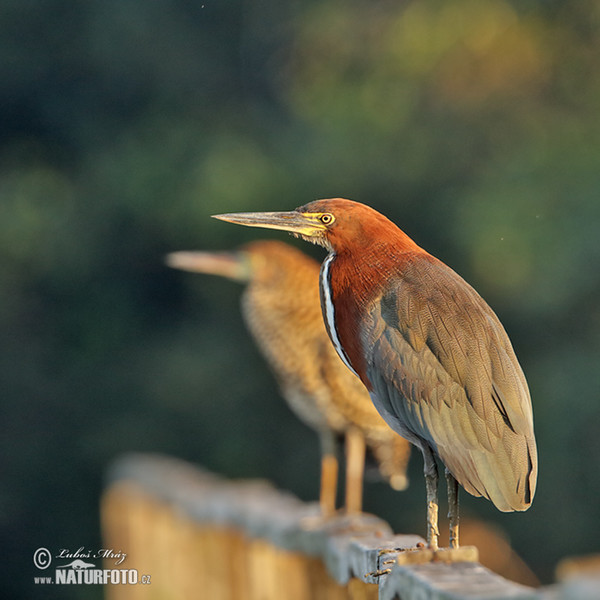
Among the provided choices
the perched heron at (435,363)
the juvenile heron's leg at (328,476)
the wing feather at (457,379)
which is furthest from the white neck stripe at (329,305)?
the juvenile heron's leg at (328,476)

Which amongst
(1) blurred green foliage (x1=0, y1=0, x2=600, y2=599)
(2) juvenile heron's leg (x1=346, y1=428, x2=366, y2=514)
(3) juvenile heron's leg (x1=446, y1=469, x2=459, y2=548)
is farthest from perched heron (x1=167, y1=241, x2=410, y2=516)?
(1) blurred green foliage (x1=0, y1=0, x2=600, y2=599)

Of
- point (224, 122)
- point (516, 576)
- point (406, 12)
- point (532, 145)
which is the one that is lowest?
point (516, 576)

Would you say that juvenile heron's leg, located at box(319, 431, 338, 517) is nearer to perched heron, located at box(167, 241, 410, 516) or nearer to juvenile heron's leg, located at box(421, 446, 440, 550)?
perched heron, located at box(167, 241, 410, 516)

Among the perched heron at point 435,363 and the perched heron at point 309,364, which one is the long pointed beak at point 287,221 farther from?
the perched heron at point 309,364

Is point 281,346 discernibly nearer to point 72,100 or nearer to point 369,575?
point 369,575

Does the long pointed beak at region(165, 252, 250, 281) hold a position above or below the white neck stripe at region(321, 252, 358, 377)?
above

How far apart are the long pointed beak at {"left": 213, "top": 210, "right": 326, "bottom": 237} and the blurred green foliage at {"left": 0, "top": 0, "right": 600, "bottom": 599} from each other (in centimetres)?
400

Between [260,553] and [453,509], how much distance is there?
127 cm

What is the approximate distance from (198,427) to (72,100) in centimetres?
241

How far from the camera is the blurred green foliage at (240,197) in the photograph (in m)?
6.34

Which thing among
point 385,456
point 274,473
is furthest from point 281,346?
point 274,473

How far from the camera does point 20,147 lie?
731 cm

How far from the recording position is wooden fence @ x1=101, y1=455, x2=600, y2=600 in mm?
1461

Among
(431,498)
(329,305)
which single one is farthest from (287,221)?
(431,498)
